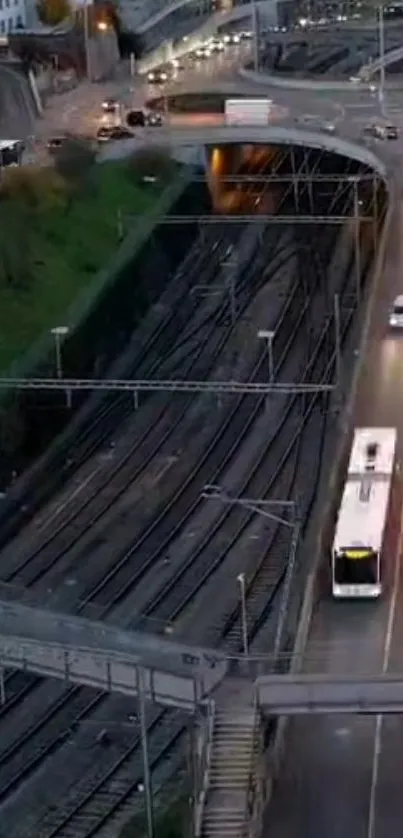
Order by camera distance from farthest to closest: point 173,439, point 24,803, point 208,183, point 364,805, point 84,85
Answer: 1. point 84,85
2. point 208,183
3. point 173,439
4. point 24,803
5. point 364,805

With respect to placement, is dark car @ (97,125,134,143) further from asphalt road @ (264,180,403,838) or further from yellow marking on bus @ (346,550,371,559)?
yellow marking on bus @ (346,550,371,559)

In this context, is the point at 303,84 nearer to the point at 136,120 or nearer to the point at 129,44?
the point at 136,120

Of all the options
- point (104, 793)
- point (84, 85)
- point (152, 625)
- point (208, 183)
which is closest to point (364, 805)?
point (104, 793)

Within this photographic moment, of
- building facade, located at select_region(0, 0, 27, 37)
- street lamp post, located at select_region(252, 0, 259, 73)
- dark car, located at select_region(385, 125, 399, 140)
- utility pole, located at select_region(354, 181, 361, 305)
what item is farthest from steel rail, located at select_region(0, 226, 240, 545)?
building facade, located at select_region(0, 0, 27, 37)

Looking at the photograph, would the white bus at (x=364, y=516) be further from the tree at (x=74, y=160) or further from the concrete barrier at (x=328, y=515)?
the tree at (x=74, y=160)

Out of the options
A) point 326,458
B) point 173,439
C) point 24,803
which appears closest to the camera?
point 24,803

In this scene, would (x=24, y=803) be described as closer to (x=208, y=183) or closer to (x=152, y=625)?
(x=152, y=625)

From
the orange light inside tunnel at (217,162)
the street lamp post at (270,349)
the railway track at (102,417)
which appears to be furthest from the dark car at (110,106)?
the street lamp post at (270,349)

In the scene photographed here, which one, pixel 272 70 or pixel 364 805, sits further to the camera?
pixel 272 70
